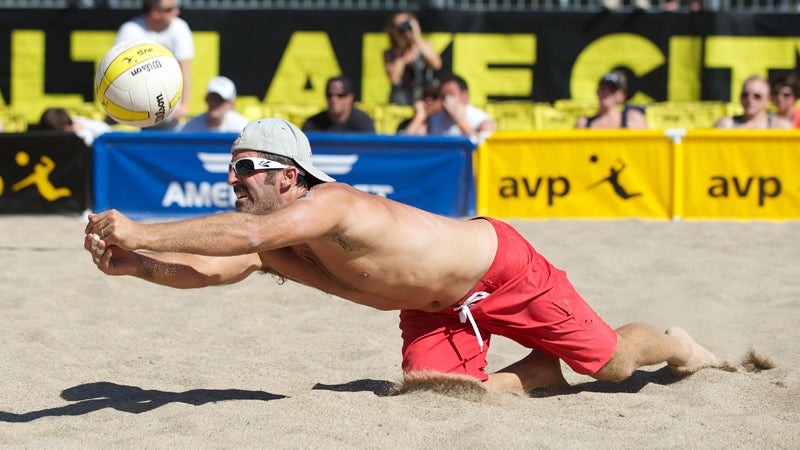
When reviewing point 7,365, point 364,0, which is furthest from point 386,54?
point 7,365

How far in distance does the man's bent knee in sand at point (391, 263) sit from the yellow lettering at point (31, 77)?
7919mm

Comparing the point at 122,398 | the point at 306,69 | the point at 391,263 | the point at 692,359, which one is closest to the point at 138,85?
the point at 122,398

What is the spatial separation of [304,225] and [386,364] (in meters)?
1.62

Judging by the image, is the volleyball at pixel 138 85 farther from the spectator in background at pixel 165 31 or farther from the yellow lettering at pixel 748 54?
the yellow lettering at pixel 748 54

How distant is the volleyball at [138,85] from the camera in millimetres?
4832

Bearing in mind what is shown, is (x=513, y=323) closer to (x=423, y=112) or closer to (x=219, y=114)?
(x=219, y=114)

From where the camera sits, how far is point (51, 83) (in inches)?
459

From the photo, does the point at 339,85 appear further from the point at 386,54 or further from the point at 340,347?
the point at 340,347

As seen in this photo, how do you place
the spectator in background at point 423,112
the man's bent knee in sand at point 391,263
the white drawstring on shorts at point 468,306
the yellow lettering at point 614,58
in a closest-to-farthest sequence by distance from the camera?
the man's bent knee in sand at point 391,263, the white drawstring on shorts at point 468,306, the spectator in background at point 423,112, the yellow lettering at point 614,58

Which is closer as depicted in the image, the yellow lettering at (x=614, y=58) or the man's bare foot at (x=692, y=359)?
the man's bare foot at (x=692, y=359)

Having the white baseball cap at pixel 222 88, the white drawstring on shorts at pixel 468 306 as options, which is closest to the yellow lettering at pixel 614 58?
the white baseball cap at pixel 222 88

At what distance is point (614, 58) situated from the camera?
11.4m

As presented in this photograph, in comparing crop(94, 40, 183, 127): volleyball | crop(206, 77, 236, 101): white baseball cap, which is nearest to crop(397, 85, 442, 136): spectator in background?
crop(206, 77, 236, 101): white baseball cap

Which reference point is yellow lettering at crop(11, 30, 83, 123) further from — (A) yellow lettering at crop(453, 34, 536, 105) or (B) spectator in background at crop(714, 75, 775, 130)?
(B) spectator in background at crop(714, 75, 775, 130)
